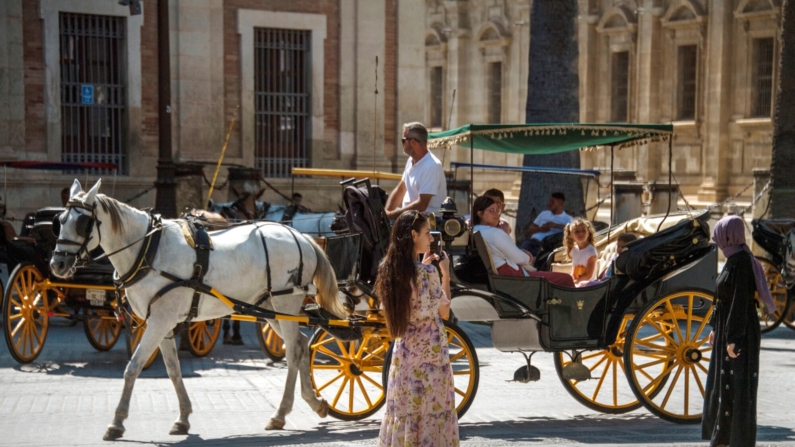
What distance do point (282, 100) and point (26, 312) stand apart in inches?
435

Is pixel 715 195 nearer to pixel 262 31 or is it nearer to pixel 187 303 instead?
pixel 262 31

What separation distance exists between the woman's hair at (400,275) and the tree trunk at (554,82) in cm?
1192

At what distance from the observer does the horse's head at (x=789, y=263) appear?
14.9 meters

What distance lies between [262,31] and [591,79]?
1749 cm

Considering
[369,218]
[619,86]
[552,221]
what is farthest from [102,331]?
[619,86]

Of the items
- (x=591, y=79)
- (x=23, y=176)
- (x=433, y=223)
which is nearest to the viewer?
(x=433, y=223)

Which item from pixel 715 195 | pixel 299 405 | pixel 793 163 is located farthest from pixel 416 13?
pixel 299 405

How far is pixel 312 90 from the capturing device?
2234cm

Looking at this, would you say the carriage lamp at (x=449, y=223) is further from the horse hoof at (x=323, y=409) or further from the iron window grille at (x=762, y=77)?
the iron window grille at (x=762, y=77)

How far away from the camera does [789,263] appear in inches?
588

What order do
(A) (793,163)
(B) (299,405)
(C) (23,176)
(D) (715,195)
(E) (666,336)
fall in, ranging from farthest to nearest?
(D) (715,195), (C) (23,176), (A) (793,163), (B) (299,405), (E) (666,336)

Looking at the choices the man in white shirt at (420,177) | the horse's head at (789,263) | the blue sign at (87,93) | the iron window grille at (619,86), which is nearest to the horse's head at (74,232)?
the man in white shirt at (420,177)

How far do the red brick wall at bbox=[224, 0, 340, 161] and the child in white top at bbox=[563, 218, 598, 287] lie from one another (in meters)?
12.1

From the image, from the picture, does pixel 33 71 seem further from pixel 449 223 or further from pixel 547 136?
pixel 449 223
